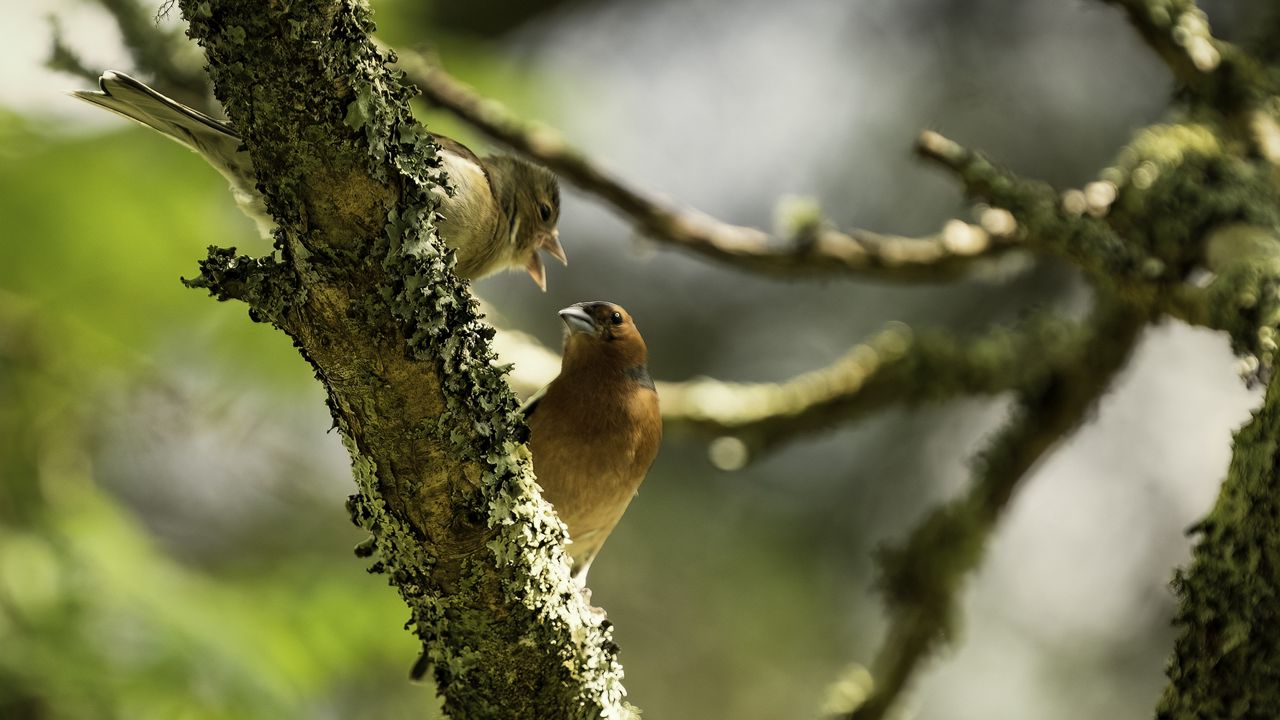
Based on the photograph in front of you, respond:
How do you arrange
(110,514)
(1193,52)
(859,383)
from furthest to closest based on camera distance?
1. (859,383)
2. (110,514)
3. (1193,52)

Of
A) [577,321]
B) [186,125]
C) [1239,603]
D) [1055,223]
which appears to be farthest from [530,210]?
[1239,603]

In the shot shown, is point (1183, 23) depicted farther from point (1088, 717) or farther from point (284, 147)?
point (1088, 717)

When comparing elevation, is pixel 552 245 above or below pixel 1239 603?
above

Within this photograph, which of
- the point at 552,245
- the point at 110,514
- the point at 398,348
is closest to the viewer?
the point at 398,348

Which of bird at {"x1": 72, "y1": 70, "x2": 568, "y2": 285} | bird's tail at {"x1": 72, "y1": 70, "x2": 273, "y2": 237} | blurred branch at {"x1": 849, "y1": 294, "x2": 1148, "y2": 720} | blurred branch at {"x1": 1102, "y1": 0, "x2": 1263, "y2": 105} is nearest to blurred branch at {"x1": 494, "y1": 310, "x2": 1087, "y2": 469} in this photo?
blurred branch at {"x1": 849, "y1": 294, "x2": 1148, "y2": 720}

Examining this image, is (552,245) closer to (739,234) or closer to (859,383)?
(739,234)

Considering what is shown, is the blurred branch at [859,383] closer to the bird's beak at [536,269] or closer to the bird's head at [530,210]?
the bird's beak at [536,269]

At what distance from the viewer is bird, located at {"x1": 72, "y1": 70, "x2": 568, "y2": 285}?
309 centimetres

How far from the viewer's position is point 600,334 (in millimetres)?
4242

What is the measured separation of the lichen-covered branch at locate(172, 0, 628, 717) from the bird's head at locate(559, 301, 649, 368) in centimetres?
173

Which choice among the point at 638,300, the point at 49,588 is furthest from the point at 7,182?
the point at 638,300

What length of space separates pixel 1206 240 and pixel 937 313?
5.92 meters

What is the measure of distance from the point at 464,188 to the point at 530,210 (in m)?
0.95

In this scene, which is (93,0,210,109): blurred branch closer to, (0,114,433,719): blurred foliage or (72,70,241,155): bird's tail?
(0,114,433,719): blurred foliage
